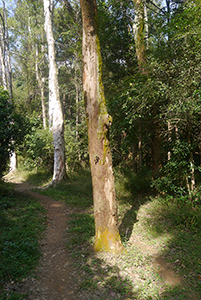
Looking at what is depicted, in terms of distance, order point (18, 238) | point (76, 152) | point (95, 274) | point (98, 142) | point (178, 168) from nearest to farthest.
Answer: point (95, 274)
point (98, 142)
point (18, 238)
point (178, 168)
point (76, 152)

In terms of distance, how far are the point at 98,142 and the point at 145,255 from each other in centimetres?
249

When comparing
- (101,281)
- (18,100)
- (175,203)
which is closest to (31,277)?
(101,281)

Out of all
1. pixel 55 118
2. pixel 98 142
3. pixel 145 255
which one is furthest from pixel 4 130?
pixel 145 255

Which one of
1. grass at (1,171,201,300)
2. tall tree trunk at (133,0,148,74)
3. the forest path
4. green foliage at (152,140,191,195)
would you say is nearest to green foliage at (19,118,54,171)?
grass at (1,171,201,300)

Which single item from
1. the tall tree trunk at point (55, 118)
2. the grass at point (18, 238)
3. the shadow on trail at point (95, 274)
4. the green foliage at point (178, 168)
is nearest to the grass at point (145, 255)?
the shadow on trail at point (95, 274)

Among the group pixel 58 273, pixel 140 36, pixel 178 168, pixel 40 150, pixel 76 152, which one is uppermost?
pixel 140 36

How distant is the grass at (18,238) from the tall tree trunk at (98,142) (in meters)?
1.36

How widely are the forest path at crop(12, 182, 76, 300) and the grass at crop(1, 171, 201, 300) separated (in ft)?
0.51

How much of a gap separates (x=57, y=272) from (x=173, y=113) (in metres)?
4.45

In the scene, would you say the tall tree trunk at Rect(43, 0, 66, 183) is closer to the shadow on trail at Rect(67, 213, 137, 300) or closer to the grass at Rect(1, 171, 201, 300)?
the grass at Rect(1, 171, 201, 300)

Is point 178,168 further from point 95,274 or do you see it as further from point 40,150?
point 40,150

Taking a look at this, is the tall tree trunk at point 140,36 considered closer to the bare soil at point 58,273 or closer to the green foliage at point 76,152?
the bare soil at point 58,273

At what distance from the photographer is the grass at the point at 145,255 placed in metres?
3.21

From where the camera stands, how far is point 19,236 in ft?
14.8
